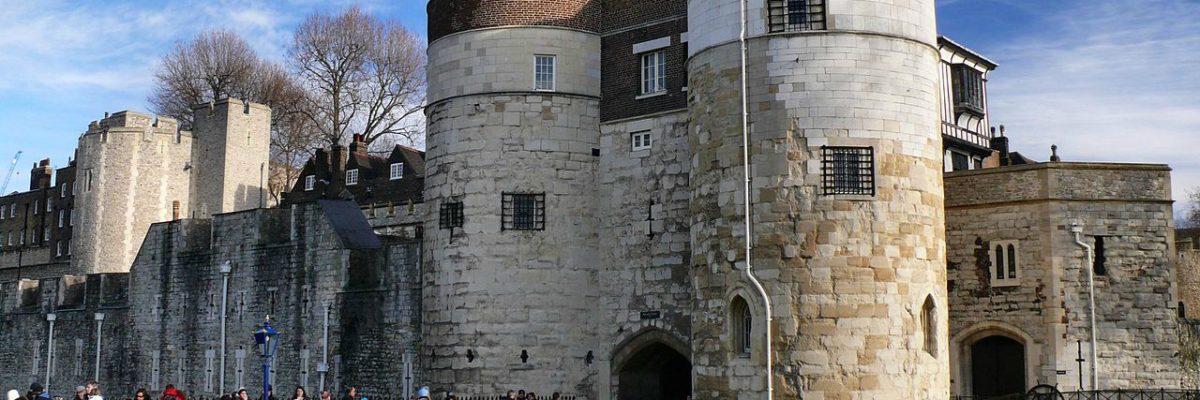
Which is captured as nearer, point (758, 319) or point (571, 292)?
point (758, 319)

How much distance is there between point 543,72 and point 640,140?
8.91ft

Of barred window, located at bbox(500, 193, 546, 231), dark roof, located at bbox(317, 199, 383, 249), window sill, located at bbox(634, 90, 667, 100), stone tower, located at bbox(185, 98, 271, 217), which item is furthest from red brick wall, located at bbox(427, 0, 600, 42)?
stone tower, located at bbox(185, 98, 271, 217)

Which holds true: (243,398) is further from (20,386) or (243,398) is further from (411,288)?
(20,386)

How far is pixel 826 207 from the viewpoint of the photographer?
21672 mm

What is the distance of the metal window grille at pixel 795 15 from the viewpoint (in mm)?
22422

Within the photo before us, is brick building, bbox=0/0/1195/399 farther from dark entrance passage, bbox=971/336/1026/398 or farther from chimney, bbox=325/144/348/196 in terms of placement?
chimney, bbox=325/144/348/196

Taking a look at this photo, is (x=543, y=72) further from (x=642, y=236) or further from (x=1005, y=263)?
(x=1005, y=263)

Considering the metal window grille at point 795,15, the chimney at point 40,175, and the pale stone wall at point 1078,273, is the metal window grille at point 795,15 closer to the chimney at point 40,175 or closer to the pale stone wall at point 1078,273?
→ the pale stone wall at point 1078,273

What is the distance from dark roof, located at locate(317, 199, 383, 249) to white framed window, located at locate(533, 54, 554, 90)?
23.0ft

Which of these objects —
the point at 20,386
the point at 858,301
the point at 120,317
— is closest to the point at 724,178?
the point at 858,301

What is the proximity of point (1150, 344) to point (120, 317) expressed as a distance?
103 ft

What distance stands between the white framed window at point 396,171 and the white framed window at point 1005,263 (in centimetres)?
3390

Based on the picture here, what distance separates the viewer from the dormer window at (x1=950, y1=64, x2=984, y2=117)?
111 ft

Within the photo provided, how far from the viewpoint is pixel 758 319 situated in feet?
71.4
